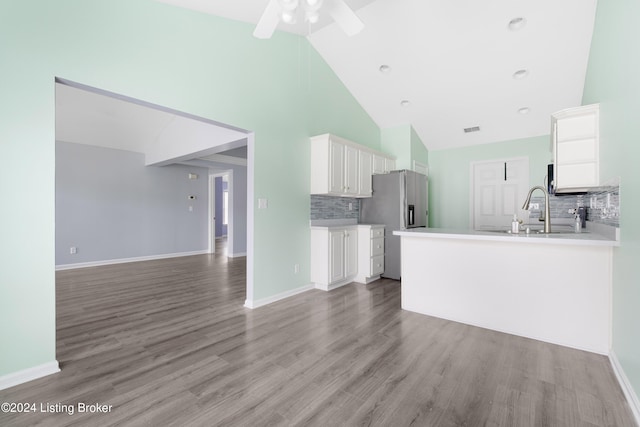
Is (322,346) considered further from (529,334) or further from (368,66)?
(368,66)

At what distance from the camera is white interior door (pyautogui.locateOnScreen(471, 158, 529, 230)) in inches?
202

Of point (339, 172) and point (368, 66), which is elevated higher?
point (368, 66)

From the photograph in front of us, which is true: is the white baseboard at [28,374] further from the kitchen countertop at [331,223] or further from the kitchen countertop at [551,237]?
the kitchen countertop at [551,237]

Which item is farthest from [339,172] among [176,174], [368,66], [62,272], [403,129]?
[62,272]

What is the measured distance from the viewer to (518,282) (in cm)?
245

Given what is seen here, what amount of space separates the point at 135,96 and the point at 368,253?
10.9 feet

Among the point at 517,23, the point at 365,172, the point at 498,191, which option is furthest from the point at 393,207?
the point at 517,23

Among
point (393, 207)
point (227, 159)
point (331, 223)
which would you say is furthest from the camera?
point (227, 159)

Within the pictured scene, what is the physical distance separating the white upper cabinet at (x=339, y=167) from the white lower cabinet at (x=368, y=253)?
613 millimetres

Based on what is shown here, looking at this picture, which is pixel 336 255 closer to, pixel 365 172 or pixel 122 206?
pixel 365 172

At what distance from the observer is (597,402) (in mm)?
1588

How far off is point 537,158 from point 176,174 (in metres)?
7.51

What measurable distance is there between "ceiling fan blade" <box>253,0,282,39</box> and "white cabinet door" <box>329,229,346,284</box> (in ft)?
7.79

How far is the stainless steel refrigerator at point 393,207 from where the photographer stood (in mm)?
4410
